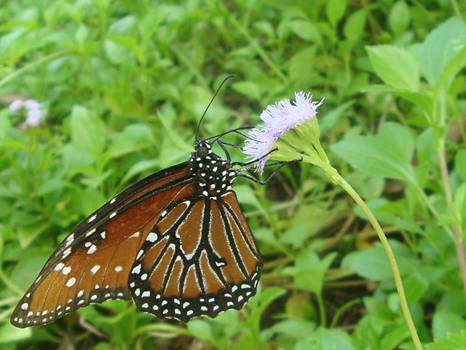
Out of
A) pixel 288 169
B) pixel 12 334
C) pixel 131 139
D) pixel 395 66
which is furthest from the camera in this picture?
pixel 131 139

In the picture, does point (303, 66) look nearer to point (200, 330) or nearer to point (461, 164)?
point (461, 164)

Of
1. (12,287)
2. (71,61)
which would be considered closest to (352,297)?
(12,287)

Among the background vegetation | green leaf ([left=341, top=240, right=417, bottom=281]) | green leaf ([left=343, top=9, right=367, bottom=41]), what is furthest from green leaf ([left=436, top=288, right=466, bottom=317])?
green leaf ([left=343, top=9, right=367, bottom=41])

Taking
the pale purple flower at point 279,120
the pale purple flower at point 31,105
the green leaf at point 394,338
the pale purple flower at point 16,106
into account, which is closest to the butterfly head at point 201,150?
the pale purple flower at point 279,120

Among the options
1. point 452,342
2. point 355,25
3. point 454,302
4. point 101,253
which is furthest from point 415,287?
point 355,25

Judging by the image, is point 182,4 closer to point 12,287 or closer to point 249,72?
point 249,72

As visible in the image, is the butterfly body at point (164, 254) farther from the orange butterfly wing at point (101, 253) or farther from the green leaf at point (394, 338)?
the green leaf at point (394, 338)

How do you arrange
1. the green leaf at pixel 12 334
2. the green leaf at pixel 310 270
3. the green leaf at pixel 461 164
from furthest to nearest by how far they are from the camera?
the green leaf at pixel 12 334
the green leaf at pixel 310 270
the green leaf at pixel 461 164
